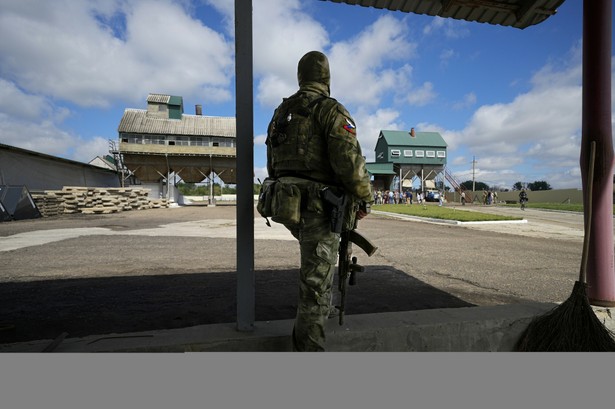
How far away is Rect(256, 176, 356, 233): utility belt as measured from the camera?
1993mm

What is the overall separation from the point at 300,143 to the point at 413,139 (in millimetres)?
44113

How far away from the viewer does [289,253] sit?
22.3 feet

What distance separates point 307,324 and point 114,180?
39.9 meters

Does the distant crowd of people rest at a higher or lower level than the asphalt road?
higher

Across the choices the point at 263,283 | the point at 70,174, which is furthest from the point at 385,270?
the point at 70,174

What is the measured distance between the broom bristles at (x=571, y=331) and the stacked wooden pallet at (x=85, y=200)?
20.9 meters

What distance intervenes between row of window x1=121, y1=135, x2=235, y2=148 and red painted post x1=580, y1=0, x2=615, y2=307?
1197 inches

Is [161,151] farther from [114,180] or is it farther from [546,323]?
[546,323]

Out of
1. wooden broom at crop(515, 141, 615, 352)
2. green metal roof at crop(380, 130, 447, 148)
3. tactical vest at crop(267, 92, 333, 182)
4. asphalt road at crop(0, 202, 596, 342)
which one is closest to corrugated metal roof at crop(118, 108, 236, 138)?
green metal roof at crop(380, 130, 447, 148)

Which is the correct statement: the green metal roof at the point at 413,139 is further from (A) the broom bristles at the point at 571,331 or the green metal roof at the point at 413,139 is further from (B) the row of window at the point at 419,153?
(A) the broom bristles at the point at 571,331

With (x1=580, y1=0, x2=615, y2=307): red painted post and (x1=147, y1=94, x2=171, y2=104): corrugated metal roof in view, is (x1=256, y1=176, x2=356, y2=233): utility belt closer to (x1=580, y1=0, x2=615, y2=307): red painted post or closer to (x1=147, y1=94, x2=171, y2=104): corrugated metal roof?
(x1=580, y1=0, x2=615, y2=307): red painted post

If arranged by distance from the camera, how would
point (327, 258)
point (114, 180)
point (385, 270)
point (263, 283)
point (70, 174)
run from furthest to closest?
point (114, 180)
point (70, 174)
point (385, 270)
point (263, 283)
point (327, 258)

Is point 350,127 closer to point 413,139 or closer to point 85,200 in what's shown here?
point 85,200

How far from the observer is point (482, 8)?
3650 millimetres
